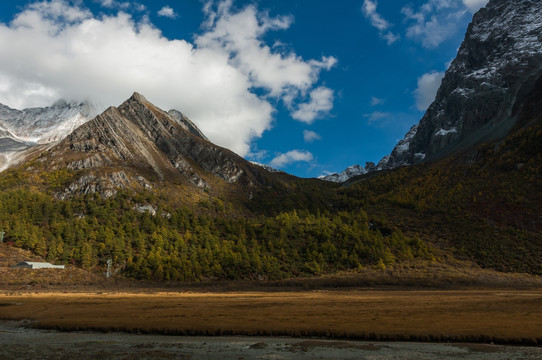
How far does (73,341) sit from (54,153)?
18827cm

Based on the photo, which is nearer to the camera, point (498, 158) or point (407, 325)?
point (407, 325)

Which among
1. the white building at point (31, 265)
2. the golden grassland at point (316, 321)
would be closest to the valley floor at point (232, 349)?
the golden grassland at point (316, 321)

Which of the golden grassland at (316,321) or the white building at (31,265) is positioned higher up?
the white building at (31,265)

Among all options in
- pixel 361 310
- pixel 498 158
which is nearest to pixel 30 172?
pixel 361 310

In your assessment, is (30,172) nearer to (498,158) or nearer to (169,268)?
(169,268)

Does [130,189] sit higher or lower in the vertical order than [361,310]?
higher

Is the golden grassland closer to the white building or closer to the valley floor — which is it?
the valley floor

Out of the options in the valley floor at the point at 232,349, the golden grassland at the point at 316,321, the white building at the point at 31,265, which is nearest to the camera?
the valley floor at the point at 232,349

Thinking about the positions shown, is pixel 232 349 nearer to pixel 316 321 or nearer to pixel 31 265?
pixel 316 321

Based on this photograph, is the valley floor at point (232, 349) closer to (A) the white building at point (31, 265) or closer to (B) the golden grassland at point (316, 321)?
(B) the golden grassland at point (316, 321)

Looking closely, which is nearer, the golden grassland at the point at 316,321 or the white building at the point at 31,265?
the golden grassland at the point at 316,321

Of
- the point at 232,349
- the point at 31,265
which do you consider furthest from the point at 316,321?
the point at 31,265

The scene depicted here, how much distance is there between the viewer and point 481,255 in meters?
110

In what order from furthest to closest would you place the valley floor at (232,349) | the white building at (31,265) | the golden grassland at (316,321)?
the white building at (31,265) → the golden grassland at (316,321) → the valley floor at (232,349)
